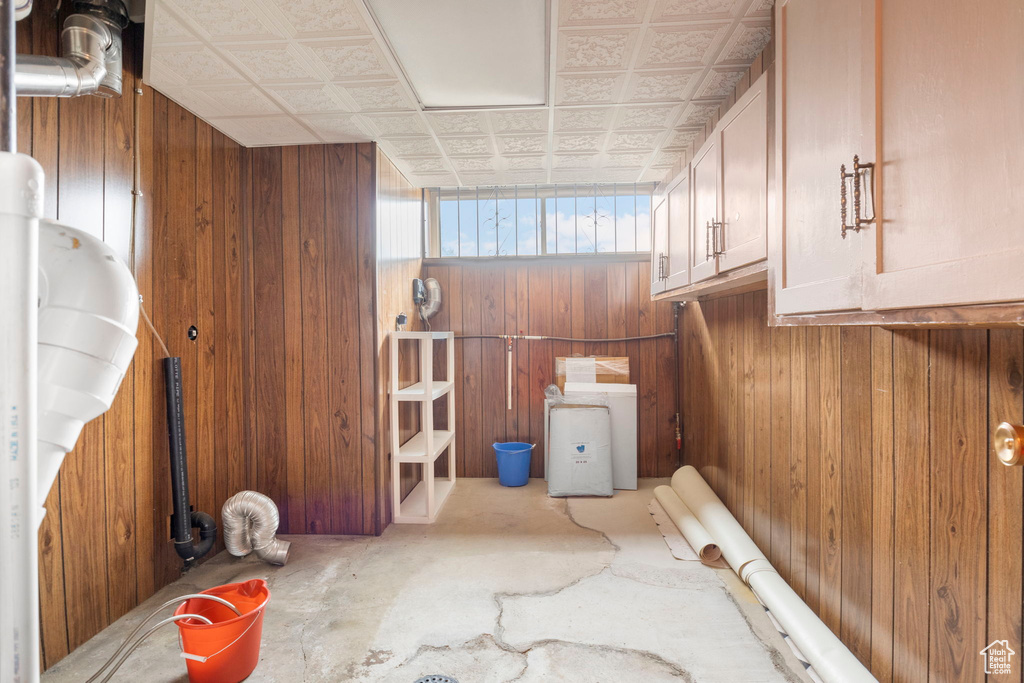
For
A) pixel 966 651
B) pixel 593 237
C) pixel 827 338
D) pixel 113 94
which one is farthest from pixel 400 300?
pixel 966 651

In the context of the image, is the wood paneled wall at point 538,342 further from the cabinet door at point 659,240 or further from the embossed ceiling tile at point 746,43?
the embossed ceiling tile at point 746,43

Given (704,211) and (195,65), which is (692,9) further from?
(195,65)

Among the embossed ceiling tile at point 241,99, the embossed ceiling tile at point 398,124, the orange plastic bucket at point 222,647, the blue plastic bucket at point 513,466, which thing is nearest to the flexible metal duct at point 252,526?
the orange plastic bucket at point 222,647

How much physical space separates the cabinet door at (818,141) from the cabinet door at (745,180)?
0.79ft

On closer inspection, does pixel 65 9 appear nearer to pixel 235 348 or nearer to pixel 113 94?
pixel 113 94

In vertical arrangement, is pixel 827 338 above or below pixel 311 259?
below

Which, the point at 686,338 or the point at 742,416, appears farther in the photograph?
the point at 686,338

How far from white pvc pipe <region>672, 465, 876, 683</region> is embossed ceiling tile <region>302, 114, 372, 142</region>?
266 cm

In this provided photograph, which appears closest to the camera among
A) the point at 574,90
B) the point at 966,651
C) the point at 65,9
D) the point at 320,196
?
the point at 966,651

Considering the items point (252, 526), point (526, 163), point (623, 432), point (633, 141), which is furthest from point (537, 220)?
point (252, 526)

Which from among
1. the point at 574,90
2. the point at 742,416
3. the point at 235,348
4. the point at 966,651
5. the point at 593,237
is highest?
the point at 574,90

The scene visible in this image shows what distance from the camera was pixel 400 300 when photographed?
3.47 meters

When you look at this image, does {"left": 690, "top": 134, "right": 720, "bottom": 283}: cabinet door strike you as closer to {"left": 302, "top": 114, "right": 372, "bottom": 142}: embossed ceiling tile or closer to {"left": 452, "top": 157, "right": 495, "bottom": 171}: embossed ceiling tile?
{"left": 452, "top": 157, "right": 495, "bottom": 171}: embossed ceiling tile

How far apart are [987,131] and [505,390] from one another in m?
3.42
